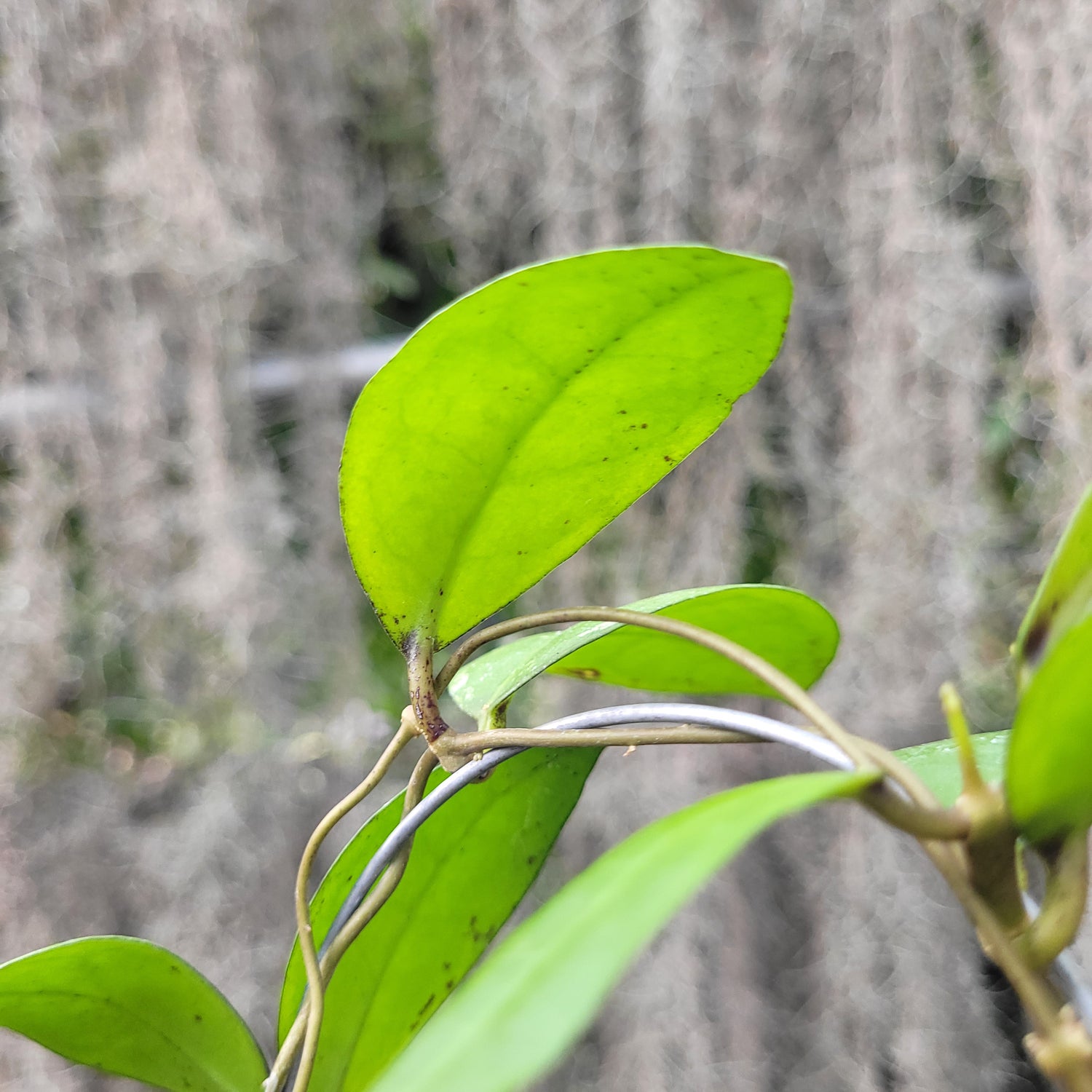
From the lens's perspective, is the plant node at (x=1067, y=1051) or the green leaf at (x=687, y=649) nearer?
the plant node at (x=1067, y=1051)

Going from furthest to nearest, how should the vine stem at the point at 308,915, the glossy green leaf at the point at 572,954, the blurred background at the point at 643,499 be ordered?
the blurred background at the point at 643,499 → the vine stem at the point at 308,915 → the glossy green leaf at the point at 572,954

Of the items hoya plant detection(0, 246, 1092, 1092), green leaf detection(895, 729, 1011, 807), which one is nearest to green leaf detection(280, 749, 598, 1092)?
hoya plant detection(0, 246, 1092, 1092)

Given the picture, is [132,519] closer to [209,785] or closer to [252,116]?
[209,785]

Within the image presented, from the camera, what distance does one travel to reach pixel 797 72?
0.76 metres

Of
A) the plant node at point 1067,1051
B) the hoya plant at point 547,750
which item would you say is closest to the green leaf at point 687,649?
the hoya plant at point 547,750

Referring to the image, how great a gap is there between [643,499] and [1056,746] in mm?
729

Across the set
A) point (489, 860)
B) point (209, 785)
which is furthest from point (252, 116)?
point (489, 860)

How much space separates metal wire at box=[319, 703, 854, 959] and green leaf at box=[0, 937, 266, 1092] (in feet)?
0.14

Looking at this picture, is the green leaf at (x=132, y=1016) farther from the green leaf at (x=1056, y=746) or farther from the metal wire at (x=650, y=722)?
the green leaf at (x=1056, y=746)

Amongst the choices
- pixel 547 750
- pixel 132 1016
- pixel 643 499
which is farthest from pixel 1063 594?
pixel 643 499

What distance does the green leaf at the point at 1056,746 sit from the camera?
141 millimetres

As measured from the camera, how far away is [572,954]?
114mm

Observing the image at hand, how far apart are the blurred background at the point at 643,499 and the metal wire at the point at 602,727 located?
629 millimetres

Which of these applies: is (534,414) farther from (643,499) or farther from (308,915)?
(643,499)
